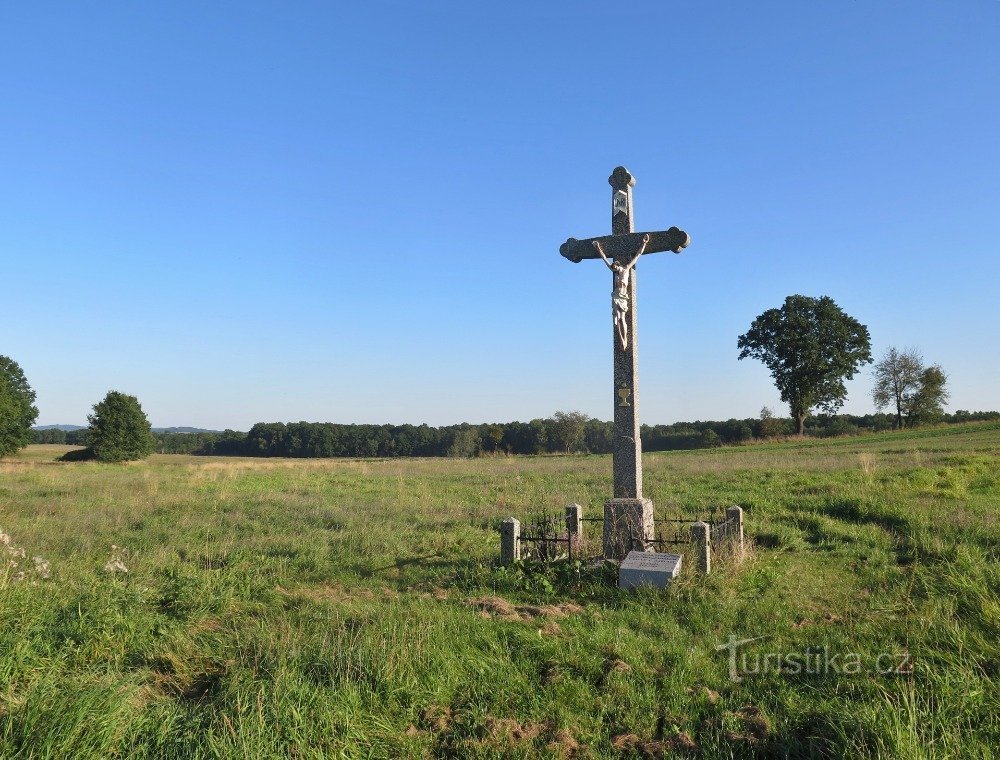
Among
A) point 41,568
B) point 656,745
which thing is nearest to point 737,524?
point 656,745

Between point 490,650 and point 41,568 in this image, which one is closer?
point 490,650

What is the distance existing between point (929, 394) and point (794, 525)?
49602mm

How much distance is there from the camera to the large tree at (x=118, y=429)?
47031 millimetres

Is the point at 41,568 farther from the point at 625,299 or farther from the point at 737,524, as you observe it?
the point at 737,524

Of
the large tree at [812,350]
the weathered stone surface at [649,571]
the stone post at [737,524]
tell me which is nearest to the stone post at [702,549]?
the weathered stone surface at [649,571]

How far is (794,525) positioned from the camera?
397 inches

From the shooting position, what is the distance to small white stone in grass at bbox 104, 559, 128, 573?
6.89 meters

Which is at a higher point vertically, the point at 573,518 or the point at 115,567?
the point at 573,518

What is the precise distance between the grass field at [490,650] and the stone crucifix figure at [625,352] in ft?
4.15

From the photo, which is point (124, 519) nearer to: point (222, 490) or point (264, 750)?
point (222, 490)

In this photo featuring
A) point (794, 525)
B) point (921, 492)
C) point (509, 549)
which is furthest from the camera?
point (921, 492)

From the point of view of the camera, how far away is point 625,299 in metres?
8.80

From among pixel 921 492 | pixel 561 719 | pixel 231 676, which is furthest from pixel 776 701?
pixel 921 492

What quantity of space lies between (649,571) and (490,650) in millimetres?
2335
